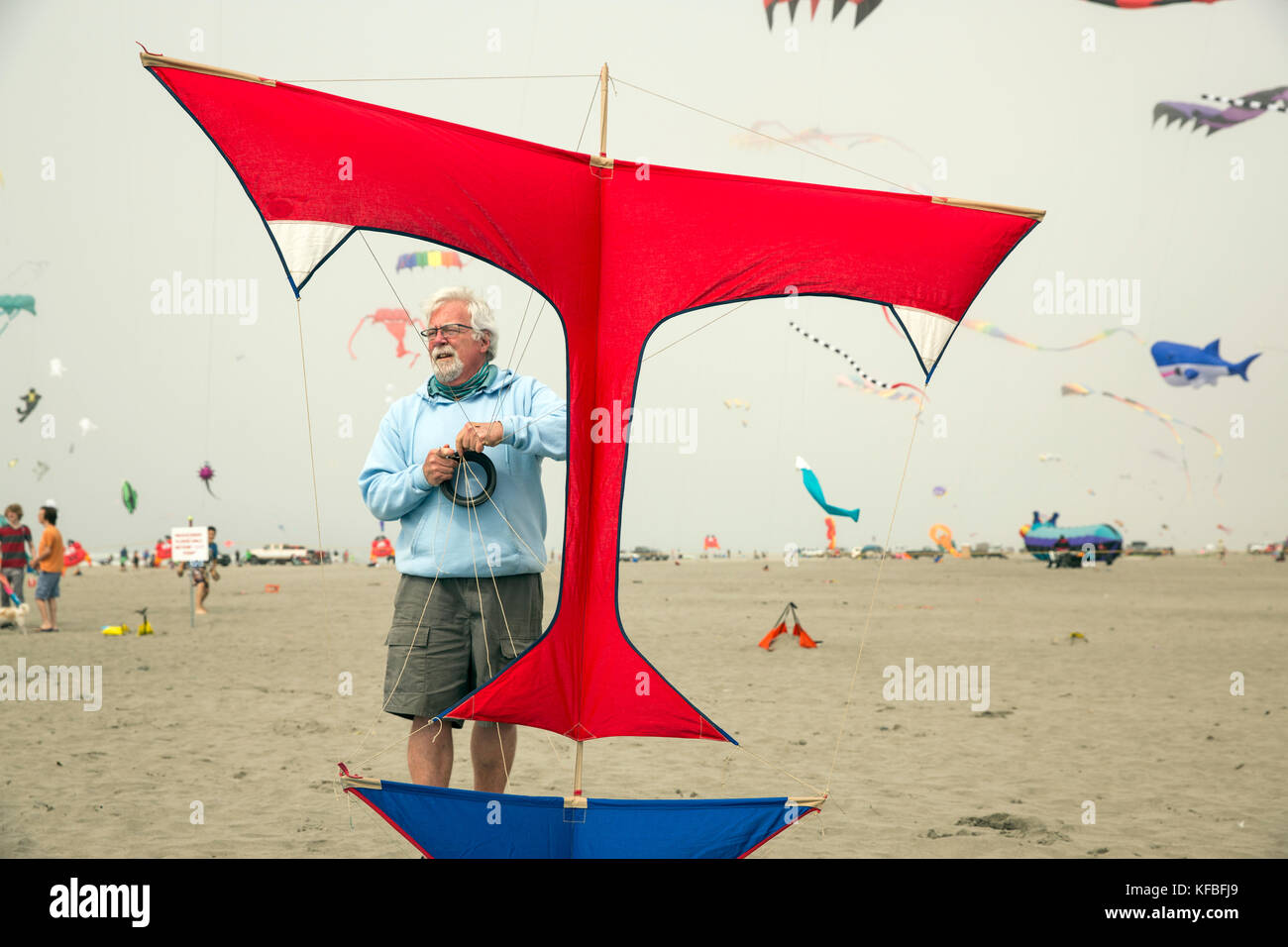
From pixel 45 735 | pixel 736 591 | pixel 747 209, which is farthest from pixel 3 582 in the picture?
pixel 736 591

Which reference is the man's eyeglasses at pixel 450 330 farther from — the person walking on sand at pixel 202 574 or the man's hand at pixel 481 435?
the person walking on sand at pixel 202 574

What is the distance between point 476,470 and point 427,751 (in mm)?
1047

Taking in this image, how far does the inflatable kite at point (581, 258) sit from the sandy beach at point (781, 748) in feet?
2.62

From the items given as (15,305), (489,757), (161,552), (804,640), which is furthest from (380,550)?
(489,757)

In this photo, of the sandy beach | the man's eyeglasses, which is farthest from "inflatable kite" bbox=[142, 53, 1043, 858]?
the sandy beach

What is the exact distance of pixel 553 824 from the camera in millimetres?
3510

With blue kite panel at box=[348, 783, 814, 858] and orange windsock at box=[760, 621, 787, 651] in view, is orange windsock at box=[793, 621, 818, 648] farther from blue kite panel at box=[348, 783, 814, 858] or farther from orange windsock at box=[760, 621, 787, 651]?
blue kite panel at box=[348, 783, 814, 858]

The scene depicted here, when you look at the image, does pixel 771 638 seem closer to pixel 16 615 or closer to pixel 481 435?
pixel 481 435

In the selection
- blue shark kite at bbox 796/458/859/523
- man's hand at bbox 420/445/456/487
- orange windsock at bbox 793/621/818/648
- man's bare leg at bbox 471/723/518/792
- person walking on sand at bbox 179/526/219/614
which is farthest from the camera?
person walking on sand at bbox 179/526/219/614

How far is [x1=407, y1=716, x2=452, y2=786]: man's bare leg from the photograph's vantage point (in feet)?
12.3

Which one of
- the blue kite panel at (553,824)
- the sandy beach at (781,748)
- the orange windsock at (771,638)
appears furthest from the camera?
the orange windsock at (771,638)

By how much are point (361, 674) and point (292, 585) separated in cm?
2458

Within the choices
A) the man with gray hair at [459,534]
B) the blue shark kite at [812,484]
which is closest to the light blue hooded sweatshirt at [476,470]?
the man with gray hair at [459,534]

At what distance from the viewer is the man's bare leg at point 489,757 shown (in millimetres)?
3852
